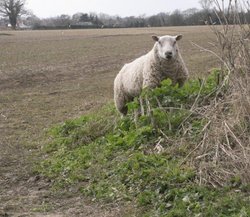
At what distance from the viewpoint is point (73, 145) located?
7.76m

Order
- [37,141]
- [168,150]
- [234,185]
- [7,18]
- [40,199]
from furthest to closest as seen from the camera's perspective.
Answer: [7,18] → [37,141] → [168,150] → [40,199] → [234,185]

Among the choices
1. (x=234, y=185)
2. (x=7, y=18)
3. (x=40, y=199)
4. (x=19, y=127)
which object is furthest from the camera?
(x=7, y=18)

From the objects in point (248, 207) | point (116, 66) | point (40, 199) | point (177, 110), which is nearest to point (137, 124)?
point (177, 110)

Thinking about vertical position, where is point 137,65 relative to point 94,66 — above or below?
above

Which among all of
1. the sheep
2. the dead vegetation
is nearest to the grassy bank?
the dead vegetation

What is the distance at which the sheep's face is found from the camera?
830cm

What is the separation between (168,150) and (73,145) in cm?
212

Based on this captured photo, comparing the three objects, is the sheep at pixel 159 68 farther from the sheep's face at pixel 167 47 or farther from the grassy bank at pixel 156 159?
the grassy bank at pixel 156 159

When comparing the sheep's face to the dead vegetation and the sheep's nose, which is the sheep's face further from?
the dead vegetation

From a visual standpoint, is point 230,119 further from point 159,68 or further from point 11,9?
point 11,9

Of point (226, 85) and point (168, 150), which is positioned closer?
point (168, 150)

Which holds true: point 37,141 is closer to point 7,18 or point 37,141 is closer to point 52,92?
point 52,92

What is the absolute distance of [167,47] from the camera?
27.8 feet

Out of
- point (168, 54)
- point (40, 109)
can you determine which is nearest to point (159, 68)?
point (168, 54)
